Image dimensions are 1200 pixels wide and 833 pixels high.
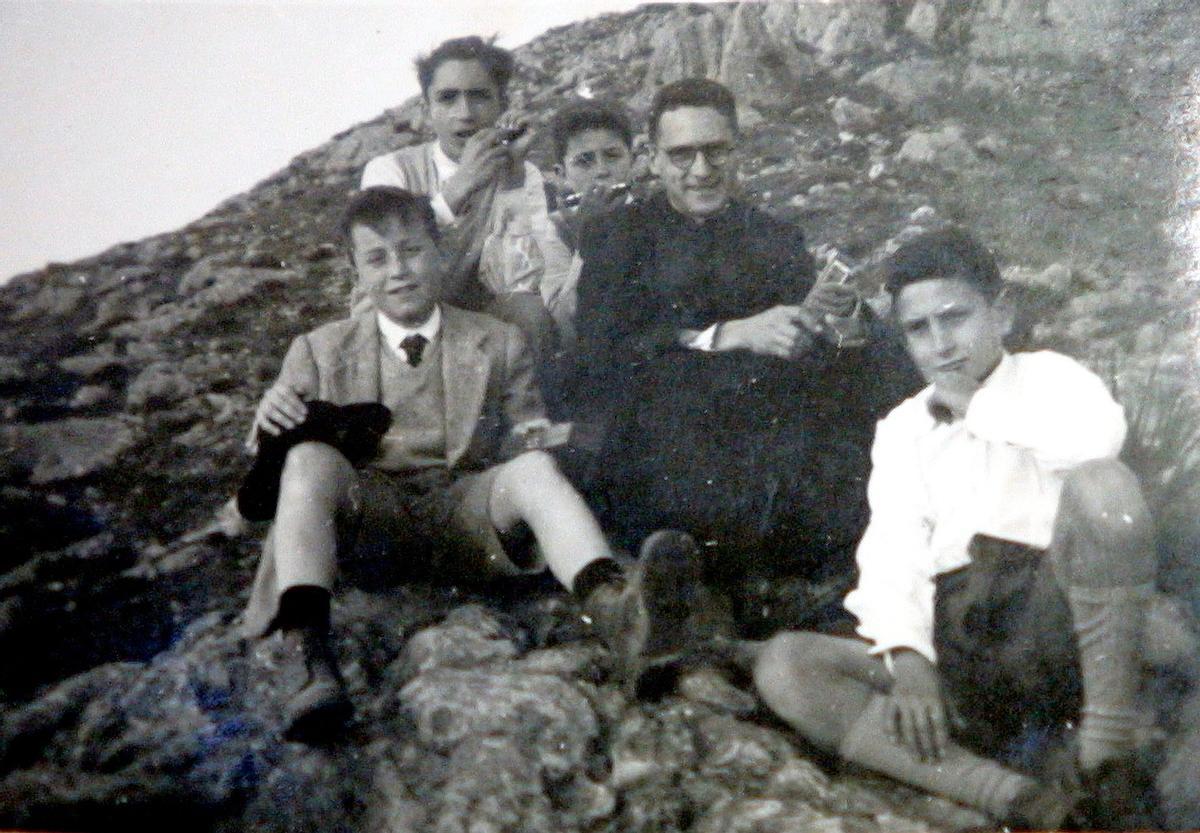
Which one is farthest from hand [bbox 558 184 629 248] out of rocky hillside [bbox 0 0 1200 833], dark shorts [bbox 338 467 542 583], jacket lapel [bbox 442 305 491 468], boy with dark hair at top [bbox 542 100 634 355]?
dark shorts [bbox 338 467 542 583]

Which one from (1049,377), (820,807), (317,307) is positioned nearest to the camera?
(820,807)

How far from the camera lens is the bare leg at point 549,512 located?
2373mm

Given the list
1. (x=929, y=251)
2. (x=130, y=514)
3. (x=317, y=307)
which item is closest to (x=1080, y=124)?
(x=929, y=251)

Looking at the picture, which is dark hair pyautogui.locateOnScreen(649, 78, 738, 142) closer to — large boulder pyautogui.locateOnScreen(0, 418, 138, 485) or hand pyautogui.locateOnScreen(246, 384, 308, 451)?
hand pyautogui.locateOnScreen(246, 384, 308, 451)

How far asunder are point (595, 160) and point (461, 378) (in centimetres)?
62

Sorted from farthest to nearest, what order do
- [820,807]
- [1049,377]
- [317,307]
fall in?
[317,307] < [1049,377] < [820,807]

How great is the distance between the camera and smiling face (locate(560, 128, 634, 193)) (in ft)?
8.70

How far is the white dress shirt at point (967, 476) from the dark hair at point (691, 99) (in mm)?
818

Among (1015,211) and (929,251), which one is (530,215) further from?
(1015,211)

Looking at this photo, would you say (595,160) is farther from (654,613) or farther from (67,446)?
(67,446)

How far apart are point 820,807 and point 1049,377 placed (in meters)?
1.04

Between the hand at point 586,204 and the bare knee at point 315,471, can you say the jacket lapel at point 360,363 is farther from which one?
the hand at point 586,204

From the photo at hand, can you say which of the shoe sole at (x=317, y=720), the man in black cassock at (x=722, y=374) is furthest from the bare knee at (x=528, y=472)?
the shoe sole at (x=317, y=720)

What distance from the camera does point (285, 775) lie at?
2283mm
